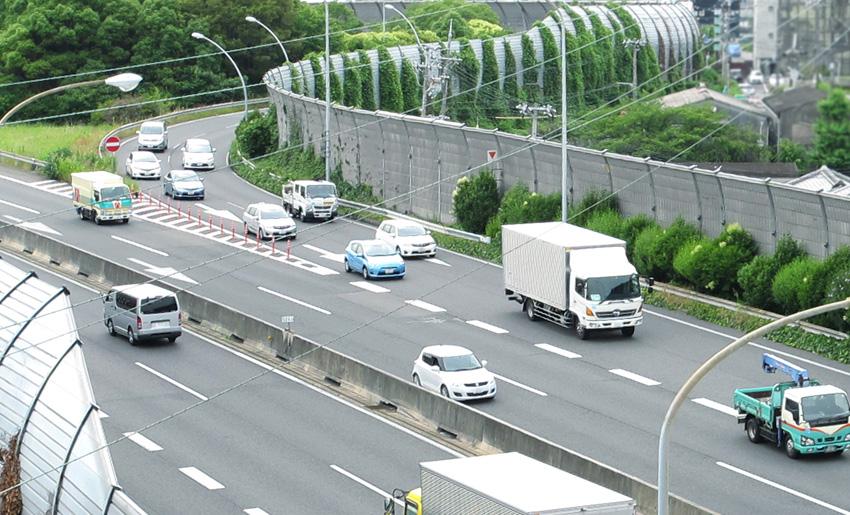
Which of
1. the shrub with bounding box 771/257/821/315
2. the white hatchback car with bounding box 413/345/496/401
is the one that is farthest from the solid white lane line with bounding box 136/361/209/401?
the shrub with bounding box 771/257/821/315

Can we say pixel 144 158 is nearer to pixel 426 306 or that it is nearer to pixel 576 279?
pixel 426 306

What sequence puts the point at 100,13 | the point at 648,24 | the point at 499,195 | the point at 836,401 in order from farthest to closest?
the point at 648,24
the point at 100,13
the point at 499,195
the point at 836,401

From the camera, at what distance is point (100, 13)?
10700cm

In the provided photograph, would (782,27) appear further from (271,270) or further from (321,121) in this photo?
(321,121)

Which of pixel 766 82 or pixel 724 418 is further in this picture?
pixel 724 418

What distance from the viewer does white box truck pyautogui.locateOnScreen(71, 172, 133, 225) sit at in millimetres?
55688

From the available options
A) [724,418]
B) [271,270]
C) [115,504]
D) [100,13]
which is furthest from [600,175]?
[100,13]

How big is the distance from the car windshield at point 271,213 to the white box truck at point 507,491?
3355 cm

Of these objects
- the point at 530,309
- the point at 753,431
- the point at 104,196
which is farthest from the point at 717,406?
the point at 104,196

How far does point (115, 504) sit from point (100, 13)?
97.0 meters

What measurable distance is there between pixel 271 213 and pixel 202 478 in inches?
1098

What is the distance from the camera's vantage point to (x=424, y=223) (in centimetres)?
5509

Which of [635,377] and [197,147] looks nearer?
[635,377]

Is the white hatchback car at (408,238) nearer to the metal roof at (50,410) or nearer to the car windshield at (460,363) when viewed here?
the car windshield at (460,363)
